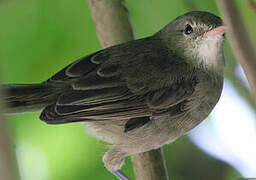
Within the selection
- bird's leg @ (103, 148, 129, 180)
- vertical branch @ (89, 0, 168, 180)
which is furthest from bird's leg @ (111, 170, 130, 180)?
vertical branch @ (89, 0, 168, 180)

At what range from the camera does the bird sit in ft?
10.2

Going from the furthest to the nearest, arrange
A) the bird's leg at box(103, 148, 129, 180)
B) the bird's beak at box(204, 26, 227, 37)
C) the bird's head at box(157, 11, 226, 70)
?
the bird's leg at box(103, 148, 129, 180), the bird's head at box(157, 11, 226, 70), the bird's beak at box(204, 26, 227, 37)

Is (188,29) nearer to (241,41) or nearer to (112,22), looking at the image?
(112,22)

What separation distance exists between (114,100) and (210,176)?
2.11 metres

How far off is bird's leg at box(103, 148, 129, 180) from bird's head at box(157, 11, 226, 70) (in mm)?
999

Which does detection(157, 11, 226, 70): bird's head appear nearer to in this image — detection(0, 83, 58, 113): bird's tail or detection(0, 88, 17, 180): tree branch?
detection(0, 83, 58, 113): bird's tail

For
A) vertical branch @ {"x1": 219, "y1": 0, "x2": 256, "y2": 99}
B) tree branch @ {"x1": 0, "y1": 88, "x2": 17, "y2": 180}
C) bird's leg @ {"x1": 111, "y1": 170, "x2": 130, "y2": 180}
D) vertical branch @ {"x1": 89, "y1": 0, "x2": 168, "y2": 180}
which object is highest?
vertical branch @ {"x1": 89, "y1": 0, "x2": 168, "y2": 180}

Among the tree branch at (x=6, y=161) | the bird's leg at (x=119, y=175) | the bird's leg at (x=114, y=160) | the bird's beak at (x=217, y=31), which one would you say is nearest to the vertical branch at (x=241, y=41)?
the tree branch at (x=6, y=161)

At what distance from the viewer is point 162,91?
133 inches

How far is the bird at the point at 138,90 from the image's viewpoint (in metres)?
3.10

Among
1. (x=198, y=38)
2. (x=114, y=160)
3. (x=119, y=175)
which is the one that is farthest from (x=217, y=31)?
(x=119, y=175)

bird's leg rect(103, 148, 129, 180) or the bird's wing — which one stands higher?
the bird's wing

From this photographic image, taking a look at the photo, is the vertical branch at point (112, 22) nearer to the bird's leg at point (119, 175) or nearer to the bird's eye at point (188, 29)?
the bird's leg at point (119, 175)

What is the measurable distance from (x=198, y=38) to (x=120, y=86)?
2.62 ft
